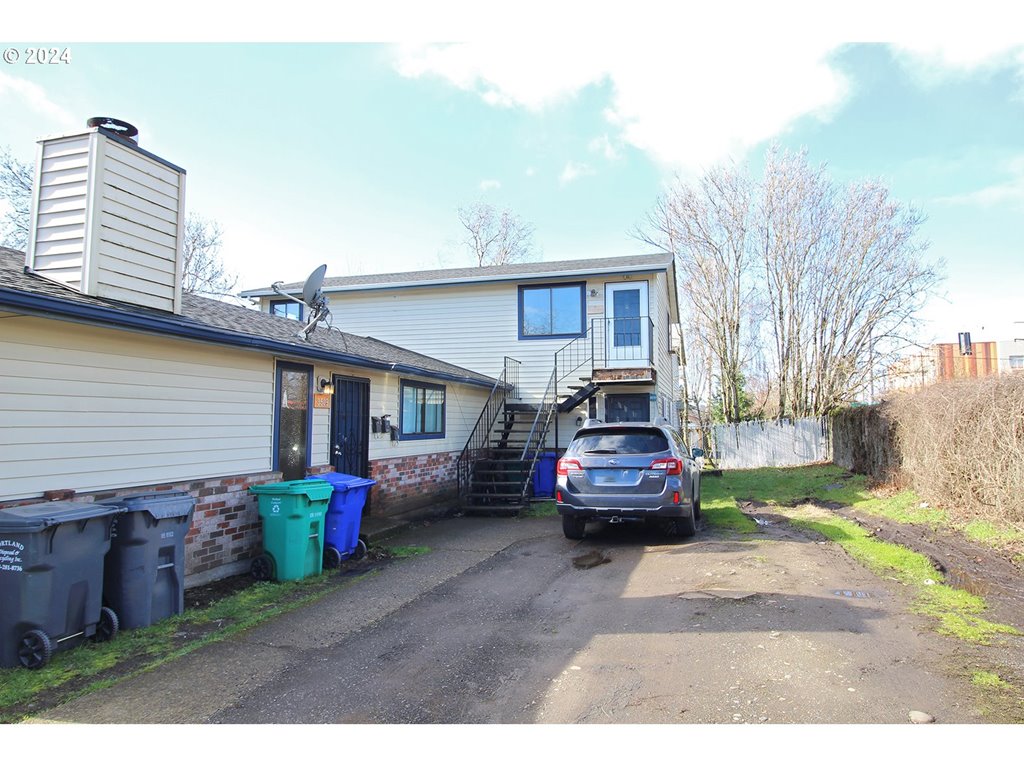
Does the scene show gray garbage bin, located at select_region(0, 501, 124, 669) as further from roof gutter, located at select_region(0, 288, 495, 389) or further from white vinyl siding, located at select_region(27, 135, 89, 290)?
white vinyl siding, located at select_region(27, 135, 89, 290)

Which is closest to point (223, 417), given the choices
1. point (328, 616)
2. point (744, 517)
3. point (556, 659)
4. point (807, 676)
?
point (328, 616)

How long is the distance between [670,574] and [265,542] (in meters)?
4.47

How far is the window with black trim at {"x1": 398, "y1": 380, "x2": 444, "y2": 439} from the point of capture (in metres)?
11.3

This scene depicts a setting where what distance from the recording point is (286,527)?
6.39 m

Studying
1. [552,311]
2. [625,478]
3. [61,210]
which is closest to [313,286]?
[61,210]

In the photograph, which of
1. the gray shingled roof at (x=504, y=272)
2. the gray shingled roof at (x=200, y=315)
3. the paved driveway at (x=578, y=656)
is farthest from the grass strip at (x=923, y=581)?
the gray shingled roof at (x=504, y=272)

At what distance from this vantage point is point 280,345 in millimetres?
7277

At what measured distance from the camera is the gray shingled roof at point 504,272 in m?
14.9

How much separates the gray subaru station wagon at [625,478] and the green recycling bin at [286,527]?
3.37 metres

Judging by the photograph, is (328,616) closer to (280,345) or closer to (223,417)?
(223,417)

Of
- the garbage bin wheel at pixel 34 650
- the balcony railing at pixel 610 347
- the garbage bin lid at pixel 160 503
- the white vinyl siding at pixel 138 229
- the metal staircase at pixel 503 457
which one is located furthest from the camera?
the balcony railing at pixel 610 347

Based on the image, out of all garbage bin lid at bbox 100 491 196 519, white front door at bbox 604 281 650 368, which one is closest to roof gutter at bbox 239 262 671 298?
white front door at bbox 604 281 650 368

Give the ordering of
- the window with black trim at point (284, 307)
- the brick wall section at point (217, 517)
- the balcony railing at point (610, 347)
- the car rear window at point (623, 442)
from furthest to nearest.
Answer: the window with black trim at point (284, 307), the balcony railing at point (610, 347), the car rear window at point (623, 442), the brick wall section at point (217, 517)

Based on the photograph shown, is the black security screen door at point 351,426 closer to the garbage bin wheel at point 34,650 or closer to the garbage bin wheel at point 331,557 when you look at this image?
the garbage bin wheel at point 331,557
